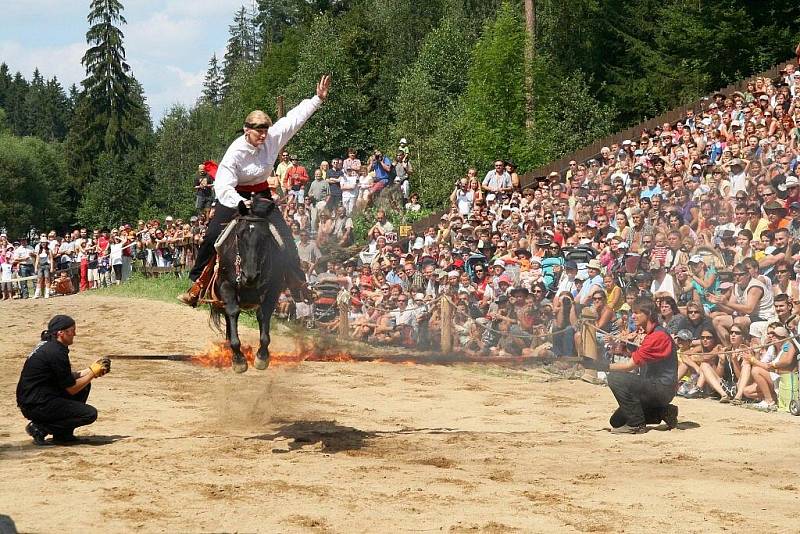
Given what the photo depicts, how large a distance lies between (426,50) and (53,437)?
4344 centimetres

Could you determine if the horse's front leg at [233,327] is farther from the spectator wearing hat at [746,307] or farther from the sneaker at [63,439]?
the spectator wearing hat at [746,307]

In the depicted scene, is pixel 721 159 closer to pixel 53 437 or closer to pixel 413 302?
pixel 413 302

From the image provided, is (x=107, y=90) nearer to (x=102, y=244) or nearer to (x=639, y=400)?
(x=102, y=244)

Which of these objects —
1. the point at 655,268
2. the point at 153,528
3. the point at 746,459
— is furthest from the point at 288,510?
the point at 655,268

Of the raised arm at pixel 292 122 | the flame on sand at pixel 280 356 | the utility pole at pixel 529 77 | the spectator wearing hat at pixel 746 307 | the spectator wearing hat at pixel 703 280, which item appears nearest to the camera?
the raised arm at pixel 292 122

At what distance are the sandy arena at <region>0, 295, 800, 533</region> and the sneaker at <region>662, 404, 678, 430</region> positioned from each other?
0.18 m

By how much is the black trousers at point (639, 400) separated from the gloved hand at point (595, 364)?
192 inches

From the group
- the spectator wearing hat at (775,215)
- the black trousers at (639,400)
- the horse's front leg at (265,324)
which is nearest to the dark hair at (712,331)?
the spectator wearing hat at (775,215)

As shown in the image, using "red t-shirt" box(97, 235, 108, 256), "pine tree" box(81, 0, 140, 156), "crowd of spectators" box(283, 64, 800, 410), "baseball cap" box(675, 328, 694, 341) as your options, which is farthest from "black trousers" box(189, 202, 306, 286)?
"pine tree" box(81, 0, 140, 156)

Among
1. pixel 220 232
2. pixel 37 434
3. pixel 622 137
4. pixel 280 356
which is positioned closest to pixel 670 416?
pixel 220 232

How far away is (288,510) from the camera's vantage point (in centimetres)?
875

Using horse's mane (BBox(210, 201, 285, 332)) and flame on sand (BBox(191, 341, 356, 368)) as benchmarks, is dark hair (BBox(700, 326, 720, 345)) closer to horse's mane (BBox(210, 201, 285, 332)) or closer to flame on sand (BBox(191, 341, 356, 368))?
horse's mane (BBox(210, 201, 285, 332))

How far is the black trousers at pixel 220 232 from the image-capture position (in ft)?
40.8

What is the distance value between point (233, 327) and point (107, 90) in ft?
267
